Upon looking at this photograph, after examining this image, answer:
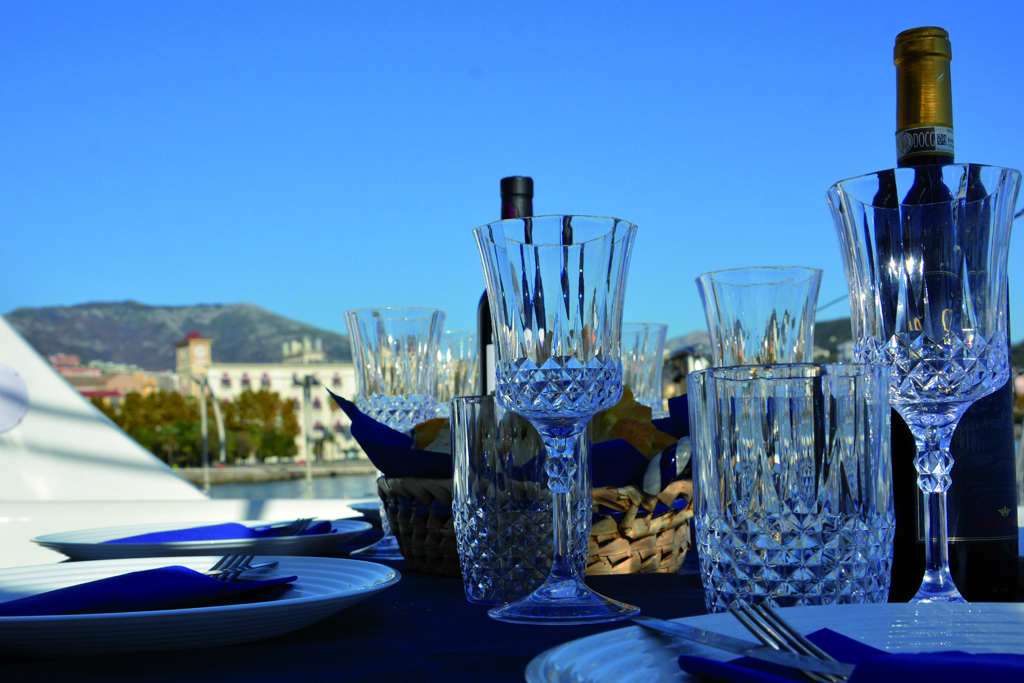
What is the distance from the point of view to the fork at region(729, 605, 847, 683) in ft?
1.11

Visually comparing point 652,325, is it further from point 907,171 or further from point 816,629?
point 816,629

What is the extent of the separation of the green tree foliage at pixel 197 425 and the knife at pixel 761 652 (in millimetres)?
42670

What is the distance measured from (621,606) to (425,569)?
1.04ft

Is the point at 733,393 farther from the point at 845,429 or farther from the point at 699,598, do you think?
the point at 699,598

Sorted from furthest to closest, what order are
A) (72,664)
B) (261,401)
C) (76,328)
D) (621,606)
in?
(76,328) < (261,401) < (621,606) < (72,664)

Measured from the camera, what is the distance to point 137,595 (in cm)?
54

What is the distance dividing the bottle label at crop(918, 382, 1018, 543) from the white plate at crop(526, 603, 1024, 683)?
22 centimetres

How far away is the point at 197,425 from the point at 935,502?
44.7m

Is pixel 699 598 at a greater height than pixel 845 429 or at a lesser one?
lesser

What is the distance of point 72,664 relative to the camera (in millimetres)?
489

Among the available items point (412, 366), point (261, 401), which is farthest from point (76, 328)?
point (412, 366)

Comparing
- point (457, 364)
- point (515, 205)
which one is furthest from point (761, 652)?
point (457, 364)

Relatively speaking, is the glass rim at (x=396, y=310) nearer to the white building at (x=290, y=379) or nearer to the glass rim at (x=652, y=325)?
the glass rim at (x=652, y=325)

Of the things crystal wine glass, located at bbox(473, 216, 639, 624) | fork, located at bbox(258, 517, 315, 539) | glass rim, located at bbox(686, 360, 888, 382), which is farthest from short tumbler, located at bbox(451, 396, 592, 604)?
fork, located at bbox(258, 517, 315, 539)
